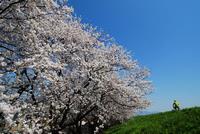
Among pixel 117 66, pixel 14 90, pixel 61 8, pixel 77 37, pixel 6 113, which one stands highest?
pixel 77 37

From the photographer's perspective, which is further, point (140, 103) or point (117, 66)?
point (140, 103)

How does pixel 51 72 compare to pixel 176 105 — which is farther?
pixel 176 105

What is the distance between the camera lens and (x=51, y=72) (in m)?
12.9

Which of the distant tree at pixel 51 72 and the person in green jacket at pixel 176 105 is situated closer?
the distant tree at pixel 51 72

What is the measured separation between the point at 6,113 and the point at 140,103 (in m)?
26.3

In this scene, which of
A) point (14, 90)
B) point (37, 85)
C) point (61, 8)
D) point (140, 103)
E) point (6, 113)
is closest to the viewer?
point (6, 113)

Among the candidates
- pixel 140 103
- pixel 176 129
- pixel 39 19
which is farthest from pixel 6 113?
pixel 140 103

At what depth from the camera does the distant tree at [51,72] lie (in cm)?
1164

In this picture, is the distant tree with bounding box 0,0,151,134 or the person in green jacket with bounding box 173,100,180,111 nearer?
the distant tree with bounding box 0,0,151,134

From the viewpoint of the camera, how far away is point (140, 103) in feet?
110

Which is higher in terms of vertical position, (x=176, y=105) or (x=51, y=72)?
(x=176, y=105)

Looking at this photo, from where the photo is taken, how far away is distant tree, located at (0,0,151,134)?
38.2 ft

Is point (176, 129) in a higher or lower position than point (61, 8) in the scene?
lower

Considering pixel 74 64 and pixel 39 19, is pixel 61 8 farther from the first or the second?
pixel 74 64
